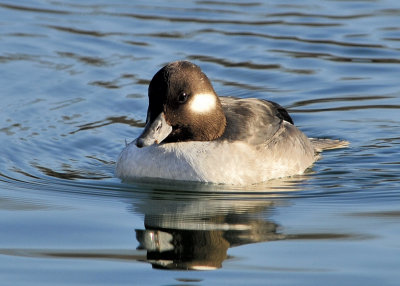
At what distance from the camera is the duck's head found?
10.4m

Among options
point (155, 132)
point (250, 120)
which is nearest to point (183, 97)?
point (155, 132)

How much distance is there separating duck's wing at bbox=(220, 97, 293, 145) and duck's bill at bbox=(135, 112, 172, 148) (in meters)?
0.88

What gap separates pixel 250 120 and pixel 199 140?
75 centimetres

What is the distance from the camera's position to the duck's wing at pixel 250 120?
11.3 metres

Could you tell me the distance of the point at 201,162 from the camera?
35.8 feet

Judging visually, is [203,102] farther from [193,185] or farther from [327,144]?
[327,144]

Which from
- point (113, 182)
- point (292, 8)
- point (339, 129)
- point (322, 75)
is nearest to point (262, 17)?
point (292, 8)

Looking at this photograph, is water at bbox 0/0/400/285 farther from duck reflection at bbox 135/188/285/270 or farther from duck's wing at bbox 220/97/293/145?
duck's wing at bbox 220/97/293/145

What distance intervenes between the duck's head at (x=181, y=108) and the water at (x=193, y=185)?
0.65 m

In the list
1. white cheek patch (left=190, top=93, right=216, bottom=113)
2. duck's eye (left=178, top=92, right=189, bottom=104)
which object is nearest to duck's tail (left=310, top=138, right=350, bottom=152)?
white cheek patch (left=190, top=93, right=216, bottom=113)

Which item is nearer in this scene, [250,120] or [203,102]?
[203,102]

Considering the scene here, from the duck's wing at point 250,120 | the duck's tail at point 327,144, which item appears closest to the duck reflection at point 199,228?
the duck's wing at point 250,120

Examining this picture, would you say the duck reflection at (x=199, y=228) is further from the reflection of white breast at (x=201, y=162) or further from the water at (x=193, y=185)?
the reflection of white breast at (x=201, y=162)

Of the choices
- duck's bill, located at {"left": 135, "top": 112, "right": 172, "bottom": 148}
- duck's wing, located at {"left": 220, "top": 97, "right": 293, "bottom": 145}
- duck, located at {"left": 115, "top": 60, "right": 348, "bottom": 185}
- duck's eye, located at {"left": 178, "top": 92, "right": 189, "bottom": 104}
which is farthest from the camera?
duck's wing, located at {"left": 220, "top": 97, "right": 293, "bottom": 145}
